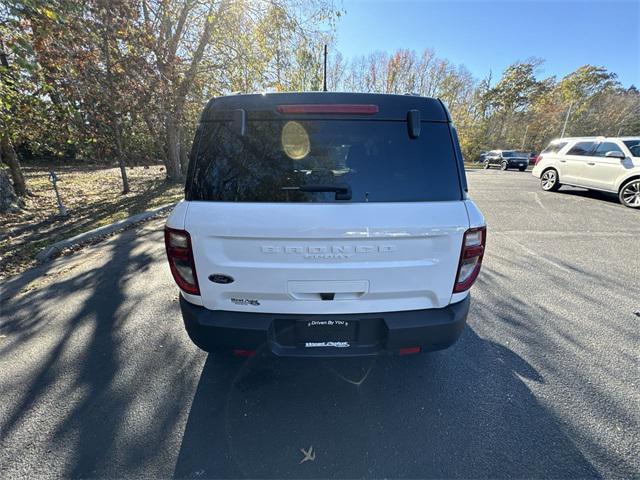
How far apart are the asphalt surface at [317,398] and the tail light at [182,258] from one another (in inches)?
36.9

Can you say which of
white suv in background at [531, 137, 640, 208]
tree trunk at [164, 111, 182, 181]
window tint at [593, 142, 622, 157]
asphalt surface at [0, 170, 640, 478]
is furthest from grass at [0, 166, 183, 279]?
window tint at [593, 142, 622, 157]

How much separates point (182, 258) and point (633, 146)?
479 inches

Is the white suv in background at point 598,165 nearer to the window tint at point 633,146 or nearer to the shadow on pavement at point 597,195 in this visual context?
the window tint at point 633,146

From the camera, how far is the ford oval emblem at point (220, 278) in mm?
1773

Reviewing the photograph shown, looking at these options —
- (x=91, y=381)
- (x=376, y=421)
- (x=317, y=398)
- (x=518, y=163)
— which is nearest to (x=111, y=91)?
(x=91, y=381)

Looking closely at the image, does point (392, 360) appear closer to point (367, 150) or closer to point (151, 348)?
point (367, 150)

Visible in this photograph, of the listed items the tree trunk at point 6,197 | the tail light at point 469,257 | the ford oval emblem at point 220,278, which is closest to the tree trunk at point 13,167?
the tree trunk at point 6,197

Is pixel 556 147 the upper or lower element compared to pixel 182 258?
upper

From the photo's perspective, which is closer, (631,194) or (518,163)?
(631,194)

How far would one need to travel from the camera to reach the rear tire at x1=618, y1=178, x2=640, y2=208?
7.99 metres

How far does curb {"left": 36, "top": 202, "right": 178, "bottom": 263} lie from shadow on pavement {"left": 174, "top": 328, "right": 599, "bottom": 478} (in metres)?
4.38

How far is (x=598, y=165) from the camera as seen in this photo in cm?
877

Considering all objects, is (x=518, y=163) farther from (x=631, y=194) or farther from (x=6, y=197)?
(x=6, y=197)

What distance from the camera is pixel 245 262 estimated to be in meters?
1.75
